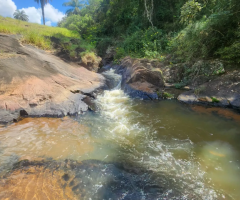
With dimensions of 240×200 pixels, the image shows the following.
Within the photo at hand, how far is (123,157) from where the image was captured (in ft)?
10.1

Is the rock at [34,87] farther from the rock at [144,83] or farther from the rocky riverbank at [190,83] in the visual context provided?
the rocky riverbank at [190,83]

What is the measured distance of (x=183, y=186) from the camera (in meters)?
2.43

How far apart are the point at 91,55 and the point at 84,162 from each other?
859 centimetres

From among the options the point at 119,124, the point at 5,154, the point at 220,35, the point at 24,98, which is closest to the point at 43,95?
the point at 24,98

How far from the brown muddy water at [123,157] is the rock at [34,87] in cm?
45

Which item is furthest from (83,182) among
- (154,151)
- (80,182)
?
(154,151)

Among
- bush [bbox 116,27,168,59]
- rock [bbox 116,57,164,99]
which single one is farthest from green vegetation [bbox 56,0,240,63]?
rock [bbox 116,57,164,99]

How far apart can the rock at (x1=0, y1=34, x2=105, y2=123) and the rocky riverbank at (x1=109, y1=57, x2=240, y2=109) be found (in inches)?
87.9

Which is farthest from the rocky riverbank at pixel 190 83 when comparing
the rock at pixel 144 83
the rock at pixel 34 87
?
the rock at pixel 34 87

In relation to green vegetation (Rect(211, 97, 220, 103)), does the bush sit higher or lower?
higher

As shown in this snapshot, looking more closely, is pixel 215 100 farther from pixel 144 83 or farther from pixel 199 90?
pixel 144 83

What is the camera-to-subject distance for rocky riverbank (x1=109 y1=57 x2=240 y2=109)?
543 centimetres

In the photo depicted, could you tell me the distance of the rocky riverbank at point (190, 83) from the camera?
17.8 feet

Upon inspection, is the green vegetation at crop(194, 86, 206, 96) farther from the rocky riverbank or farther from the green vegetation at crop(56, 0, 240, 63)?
the green vegetation at crop(56, 0, 240, 63)
